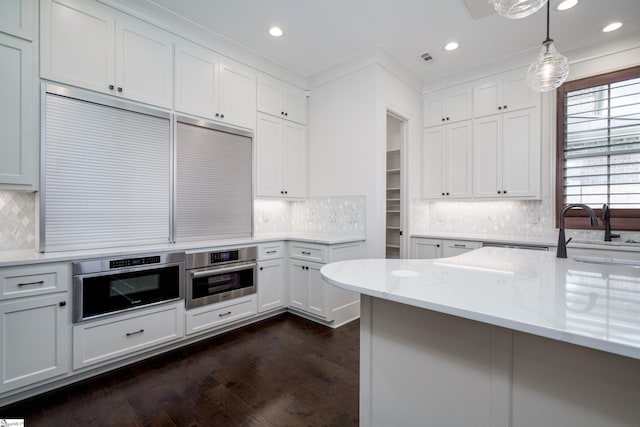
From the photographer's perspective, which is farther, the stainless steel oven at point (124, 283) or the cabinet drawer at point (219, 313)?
the cabinet drawer at point (219, 313)

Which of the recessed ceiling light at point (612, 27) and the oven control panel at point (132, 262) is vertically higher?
the recessed ceiling light at point (612, 27)

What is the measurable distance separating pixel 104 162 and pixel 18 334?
4.40 feet

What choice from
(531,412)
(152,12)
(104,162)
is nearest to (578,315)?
(531,412)

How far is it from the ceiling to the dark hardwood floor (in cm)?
314

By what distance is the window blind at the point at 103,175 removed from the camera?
2.20 meters

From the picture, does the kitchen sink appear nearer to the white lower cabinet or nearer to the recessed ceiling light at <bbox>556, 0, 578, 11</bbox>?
the white lower cabinet

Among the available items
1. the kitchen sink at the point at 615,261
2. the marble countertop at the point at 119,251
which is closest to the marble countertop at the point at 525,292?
the kitchen sink at the point at 615,261

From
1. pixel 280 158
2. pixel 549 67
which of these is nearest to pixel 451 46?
pixel 549 67

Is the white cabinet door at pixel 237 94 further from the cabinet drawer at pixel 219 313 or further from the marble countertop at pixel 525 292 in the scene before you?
the marble countertop at pixel 525 292

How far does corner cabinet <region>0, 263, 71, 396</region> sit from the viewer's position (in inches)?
71.6

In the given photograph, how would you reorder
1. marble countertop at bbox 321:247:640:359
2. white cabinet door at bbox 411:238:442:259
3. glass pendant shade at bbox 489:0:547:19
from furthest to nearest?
white cabinet door at bbox 411:238:442:259
glass pendant shade at bbox 489:0:547:19
marble countertop at bbox 321:247:640:359

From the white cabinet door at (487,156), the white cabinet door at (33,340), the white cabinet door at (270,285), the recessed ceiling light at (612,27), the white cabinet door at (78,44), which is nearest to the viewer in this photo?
the white cabinet door at (33,340)

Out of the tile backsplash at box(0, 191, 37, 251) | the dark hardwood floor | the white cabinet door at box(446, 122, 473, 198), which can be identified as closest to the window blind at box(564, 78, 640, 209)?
the white cabinet door at box(446, 122, 473, 198)

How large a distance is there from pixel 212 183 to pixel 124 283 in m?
1.27
